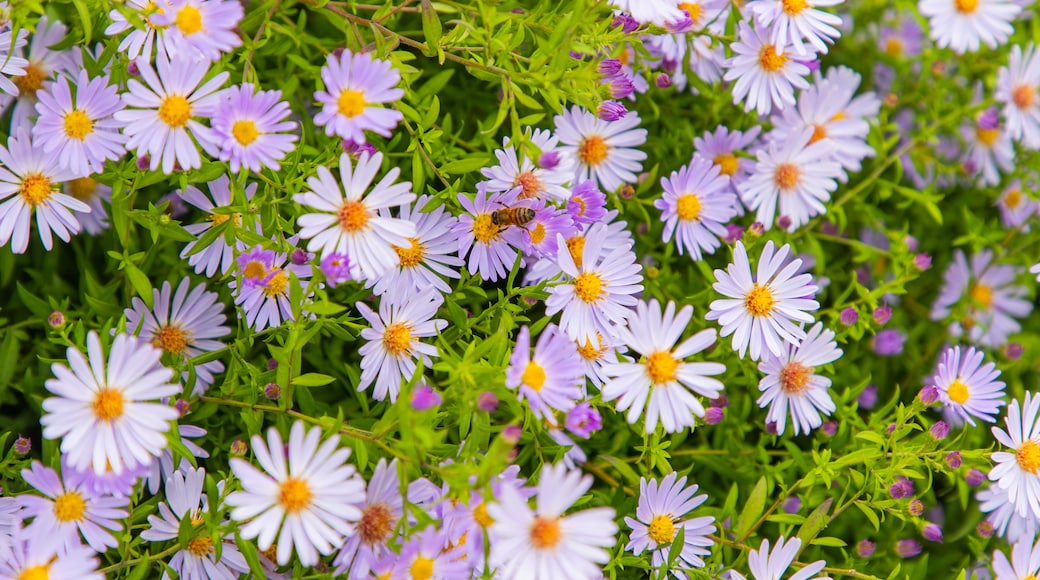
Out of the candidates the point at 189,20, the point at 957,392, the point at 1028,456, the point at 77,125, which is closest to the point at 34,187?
the point at 77,125

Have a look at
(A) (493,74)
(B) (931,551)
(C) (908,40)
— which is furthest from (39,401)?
(C) (908,40)

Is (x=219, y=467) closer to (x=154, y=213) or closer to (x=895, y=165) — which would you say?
(x=154, y=213)

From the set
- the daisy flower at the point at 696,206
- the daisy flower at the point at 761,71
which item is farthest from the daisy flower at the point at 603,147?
the daisy flower at the point at 761,71

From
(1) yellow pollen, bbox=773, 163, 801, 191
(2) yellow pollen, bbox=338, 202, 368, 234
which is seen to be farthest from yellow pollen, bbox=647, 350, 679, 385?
(1) yellow pollen, bbox=773, 163, 801, 191

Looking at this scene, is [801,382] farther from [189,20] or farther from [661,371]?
[189,20]

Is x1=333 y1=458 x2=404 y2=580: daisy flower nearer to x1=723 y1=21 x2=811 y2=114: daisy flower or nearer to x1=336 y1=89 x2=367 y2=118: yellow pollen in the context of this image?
x1=336 y1=89 x2=367 y2=118: yellow pollen

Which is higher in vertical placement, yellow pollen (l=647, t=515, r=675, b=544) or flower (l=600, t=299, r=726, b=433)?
flower (l=600, t=299, r=726, b=433)
